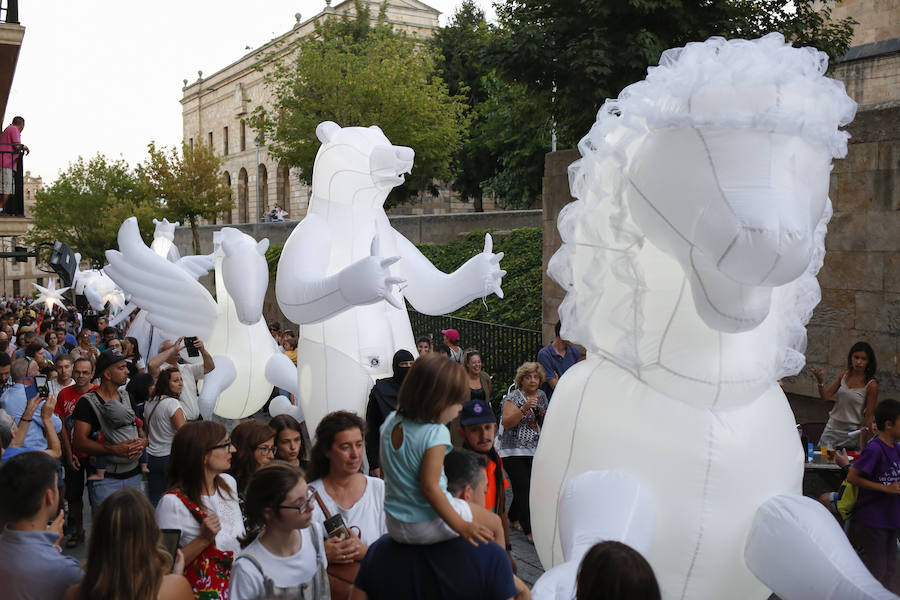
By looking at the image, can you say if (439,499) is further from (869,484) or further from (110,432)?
(110,432)

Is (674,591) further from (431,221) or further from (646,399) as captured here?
(431,221)

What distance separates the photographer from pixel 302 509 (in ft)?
9.56

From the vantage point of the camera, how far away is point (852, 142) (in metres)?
7.29

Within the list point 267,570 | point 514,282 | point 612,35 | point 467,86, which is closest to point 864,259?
point 612,35

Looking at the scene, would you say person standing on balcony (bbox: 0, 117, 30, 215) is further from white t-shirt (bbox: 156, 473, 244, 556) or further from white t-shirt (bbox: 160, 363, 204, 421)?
white t-shirt (bbox: 156, 473, 244, 556)

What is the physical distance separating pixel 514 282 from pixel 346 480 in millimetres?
10548

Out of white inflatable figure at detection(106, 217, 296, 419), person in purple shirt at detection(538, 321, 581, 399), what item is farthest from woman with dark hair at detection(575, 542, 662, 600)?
white inflatable figure at detection(106, 217, 296, 419)

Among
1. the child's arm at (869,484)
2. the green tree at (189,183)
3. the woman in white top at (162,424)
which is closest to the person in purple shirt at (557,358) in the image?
the child's arm at (869,484)

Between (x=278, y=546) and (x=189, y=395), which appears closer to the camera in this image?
(x=278, y=546)

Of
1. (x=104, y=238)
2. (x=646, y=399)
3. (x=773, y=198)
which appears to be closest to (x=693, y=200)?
(x=773, y=198)

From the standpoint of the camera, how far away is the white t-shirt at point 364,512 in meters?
3.46

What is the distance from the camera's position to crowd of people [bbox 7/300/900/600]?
2.62 meters

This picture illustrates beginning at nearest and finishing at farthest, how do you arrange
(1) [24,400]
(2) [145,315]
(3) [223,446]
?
(3) [223,446] < (1) [24,400] < (2) [145,315]

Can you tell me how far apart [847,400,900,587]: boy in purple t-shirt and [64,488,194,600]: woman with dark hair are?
11.9 feet
